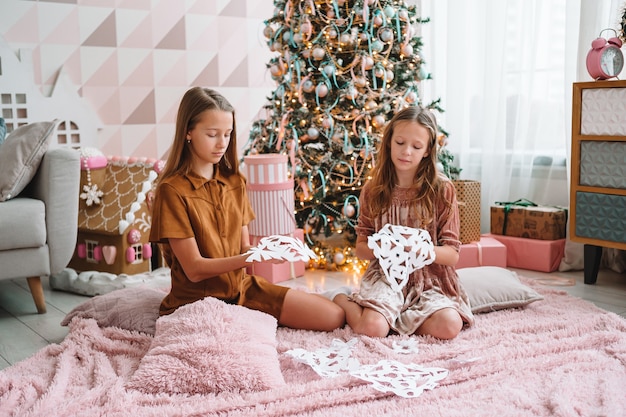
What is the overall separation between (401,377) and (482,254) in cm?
166

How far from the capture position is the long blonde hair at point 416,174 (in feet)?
7.66

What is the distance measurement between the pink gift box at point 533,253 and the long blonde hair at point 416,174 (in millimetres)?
1285

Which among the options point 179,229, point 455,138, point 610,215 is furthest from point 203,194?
point 455,138

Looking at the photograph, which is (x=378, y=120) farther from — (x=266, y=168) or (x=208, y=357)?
(x=208, y=357)

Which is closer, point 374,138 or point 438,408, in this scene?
point 438,408

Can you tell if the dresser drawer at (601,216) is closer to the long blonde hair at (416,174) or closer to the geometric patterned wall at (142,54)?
the long blonde hair at (416,174)

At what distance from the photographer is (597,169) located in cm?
299

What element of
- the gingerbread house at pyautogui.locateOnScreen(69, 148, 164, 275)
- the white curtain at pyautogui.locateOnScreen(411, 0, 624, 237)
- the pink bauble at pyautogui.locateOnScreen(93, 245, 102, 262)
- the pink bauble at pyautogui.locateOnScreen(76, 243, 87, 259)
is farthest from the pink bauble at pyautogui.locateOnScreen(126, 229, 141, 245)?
the white curtain at pyautogui.locateOnScreen(411, 0, 624, 237)

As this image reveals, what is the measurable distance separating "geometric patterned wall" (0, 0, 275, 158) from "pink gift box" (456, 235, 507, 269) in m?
1.90

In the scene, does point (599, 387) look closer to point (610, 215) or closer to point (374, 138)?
point (610, 215)

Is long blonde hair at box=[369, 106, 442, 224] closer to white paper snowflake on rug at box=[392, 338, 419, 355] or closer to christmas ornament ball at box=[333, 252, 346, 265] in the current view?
white paper snowflake on rug at box=[392, 338, 419, 355]

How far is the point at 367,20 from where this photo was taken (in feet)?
10.6

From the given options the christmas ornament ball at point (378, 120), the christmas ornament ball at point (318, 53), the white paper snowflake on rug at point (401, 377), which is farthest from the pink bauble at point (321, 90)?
the white paper snowflake on rug at point (401, 377)

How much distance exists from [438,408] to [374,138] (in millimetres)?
1871
